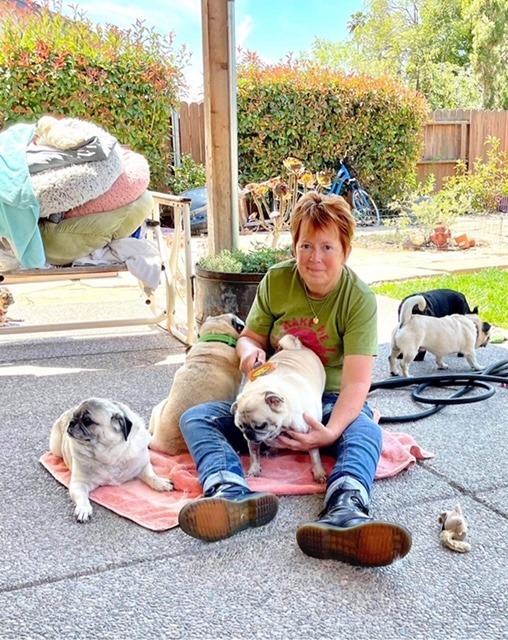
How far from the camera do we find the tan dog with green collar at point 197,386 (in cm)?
222

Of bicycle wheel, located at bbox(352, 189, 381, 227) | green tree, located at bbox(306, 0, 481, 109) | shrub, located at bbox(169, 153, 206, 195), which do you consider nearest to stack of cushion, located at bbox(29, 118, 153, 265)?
shrub, located at bbox(169, 153, 206, 195)

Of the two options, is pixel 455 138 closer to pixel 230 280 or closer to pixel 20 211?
pixel 230 280

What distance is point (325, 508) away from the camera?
1.74 meters

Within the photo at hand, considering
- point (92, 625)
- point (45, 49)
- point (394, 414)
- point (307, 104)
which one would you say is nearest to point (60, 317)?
point (394, 414)

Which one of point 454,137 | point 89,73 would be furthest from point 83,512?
point 454,137

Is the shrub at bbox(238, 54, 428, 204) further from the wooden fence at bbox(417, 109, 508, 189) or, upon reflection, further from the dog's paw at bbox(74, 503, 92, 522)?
the dog's paw at bbox(74, 503, 92, 522)

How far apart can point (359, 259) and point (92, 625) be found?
5.43 meters

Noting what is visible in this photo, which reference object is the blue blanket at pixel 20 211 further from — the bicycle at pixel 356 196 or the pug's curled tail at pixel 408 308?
the bicycle at pixel 356 196

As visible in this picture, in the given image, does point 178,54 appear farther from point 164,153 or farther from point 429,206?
point 429,206

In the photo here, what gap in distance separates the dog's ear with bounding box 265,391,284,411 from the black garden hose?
42.2 inches

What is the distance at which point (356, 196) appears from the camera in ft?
30.0

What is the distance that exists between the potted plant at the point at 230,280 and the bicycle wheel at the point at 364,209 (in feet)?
18.9

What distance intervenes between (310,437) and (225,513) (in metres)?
0.38

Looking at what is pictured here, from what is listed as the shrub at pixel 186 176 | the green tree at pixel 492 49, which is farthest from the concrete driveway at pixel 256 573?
the green tree at pixel 492 49
